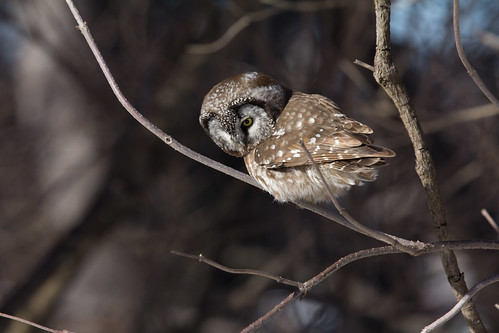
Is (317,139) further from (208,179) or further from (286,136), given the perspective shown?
(208,179)

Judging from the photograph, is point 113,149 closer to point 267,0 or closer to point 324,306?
point 267,0

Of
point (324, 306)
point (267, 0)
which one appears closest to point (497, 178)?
point (324, 306)

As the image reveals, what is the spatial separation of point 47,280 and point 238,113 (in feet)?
12.5

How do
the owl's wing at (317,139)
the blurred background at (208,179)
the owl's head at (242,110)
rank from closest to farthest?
the owl's wing at (317,139) < the owl's head at (242,110) < the blurred background at (208,179)

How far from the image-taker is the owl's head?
3.11m

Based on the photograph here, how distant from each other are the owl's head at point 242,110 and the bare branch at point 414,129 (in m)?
0.87

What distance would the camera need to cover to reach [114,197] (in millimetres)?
6230

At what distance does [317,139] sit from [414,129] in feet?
1.79

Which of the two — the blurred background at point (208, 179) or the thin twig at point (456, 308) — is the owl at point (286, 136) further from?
the blurred background at point (208, 179)

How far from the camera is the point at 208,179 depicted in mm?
7703

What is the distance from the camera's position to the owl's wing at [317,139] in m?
2.72

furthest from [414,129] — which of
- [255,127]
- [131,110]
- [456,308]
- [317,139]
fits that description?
[131,110]

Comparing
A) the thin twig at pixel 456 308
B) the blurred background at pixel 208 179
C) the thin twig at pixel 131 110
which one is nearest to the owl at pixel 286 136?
the thin twig at pixel 131 110

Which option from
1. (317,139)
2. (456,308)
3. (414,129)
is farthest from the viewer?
(317,139)
